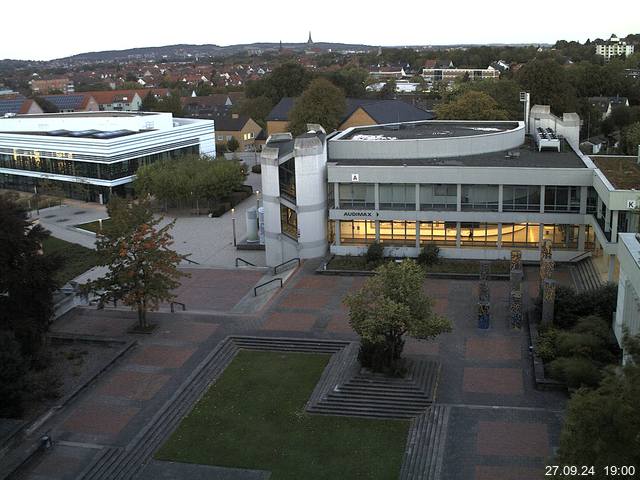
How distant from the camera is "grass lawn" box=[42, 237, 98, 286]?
42.5 meters

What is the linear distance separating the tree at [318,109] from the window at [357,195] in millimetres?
34799

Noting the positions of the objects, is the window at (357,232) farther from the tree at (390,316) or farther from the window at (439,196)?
the tree at (390,316)

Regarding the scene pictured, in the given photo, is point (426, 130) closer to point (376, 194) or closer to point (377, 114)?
point (376, 194)

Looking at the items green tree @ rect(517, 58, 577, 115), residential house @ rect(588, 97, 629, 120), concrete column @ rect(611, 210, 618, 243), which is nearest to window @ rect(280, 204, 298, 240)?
concrete column @ rect(611, 210, 618, 243)

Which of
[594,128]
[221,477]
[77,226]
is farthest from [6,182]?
[594,128]

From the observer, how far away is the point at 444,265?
39031 mm

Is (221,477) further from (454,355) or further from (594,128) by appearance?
(594,128)

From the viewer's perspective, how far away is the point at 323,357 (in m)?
28.5

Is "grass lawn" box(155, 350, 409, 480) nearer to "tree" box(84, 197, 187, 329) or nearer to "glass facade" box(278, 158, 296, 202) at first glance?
"tree" box(84, 197, 187, 329)

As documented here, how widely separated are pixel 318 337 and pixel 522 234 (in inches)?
609

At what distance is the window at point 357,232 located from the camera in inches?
1622

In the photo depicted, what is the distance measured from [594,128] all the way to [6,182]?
70788 millimetres

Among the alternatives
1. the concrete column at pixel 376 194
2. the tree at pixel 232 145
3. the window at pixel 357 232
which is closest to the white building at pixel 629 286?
the concrete column at pixel 376 194

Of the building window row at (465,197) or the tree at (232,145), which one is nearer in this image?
the building window row at (465,197)
